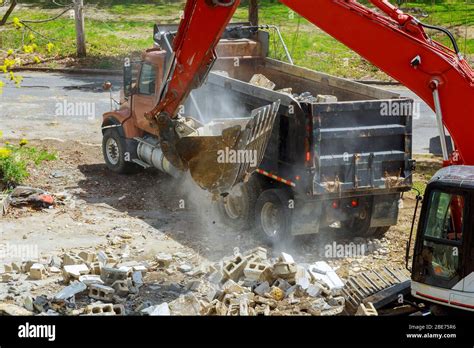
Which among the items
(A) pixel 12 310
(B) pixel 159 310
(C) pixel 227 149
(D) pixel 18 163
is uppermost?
(C) pixel 227 149

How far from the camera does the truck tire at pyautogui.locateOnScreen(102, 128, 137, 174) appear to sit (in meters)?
17.1

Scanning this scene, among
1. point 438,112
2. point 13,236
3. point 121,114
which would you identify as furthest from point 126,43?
point 438,112

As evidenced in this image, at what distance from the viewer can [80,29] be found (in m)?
29.8

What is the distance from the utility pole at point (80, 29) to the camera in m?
29.1

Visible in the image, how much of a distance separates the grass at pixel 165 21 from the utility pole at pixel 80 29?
1.26 ft

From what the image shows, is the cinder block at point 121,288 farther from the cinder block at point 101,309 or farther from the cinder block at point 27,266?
the cinder block at point 27,266

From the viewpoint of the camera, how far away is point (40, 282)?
11562 millimetres

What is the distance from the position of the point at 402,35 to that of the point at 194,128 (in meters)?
4.20

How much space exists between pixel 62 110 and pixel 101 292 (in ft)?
41.0

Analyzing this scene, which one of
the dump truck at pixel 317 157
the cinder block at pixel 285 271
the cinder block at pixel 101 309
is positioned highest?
the dump truck at pixel 317 157

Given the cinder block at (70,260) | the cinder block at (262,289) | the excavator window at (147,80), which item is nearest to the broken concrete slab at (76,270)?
the cinder block at (70,260)

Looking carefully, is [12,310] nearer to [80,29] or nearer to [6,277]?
[6,277]

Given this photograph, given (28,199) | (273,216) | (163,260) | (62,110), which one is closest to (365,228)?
(273,216)

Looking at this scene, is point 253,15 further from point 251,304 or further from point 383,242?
point 251,304
